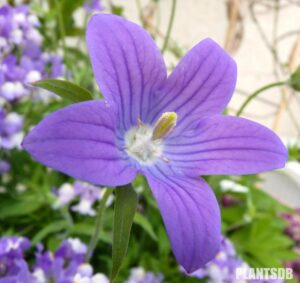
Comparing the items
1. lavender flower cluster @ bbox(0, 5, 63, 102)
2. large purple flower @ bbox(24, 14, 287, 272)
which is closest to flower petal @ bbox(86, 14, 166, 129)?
large purple flower @ bbox(24, 14, 287, 272)

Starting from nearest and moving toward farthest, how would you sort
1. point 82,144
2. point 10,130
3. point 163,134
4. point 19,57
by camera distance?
point 82,144 < point 163,134 < point 10,130 < point 19,57

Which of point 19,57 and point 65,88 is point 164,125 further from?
point 19,57

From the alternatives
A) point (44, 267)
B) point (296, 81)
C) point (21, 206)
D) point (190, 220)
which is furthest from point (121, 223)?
point (21, 206)

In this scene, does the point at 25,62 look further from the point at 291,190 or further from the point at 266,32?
the point at 266,32

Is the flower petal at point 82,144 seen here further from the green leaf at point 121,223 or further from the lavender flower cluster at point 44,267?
the lavender flower cluster at point 44,267

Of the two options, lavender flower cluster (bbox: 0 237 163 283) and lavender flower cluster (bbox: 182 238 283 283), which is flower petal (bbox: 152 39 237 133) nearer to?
lavender flower cluster (bbox: 0 237 163 283)
